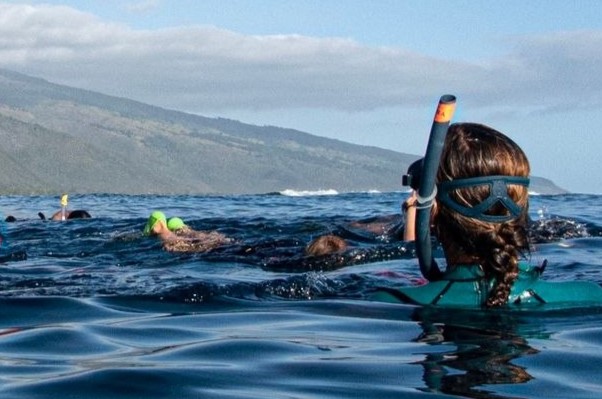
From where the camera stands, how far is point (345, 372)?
4730 millimetres

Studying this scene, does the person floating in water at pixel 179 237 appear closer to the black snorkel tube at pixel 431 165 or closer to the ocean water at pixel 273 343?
the ocean water at pixel 273 343

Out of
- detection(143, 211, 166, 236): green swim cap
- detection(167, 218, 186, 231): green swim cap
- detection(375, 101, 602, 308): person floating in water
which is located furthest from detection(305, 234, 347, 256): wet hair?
detection(375, 101, 602, 308): person floating in water

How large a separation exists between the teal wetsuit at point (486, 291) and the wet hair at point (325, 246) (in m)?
5.45

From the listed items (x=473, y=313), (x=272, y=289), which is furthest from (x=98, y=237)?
(x=473, y=313)

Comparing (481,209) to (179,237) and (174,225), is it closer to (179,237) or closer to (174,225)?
(179,237)

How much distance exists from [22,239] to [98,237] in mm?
1010

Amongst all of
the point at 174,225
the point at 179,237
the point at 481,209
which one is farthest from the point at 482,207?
the point at 174,225

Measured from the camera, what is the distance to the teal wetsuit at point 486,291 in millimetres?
5773

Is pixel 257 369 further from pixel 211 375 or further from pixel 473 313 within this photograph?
pixel 473 313

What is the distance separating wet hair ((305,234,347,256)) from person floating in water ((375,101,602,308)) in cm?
605

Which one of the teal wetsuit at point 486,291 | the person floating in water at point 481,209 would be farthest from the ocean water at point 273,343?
the person floating in water at point 481,209

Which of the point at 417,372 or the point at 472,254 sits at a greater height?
the point at 472,254

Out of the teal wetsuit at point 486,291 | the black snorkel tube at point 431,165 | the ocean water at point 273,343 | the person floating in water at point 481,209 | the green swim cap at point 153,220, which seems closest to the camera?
the ocean water at point 273,343

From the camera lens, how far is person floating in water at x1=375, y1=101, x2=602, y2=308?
17.6 ft
